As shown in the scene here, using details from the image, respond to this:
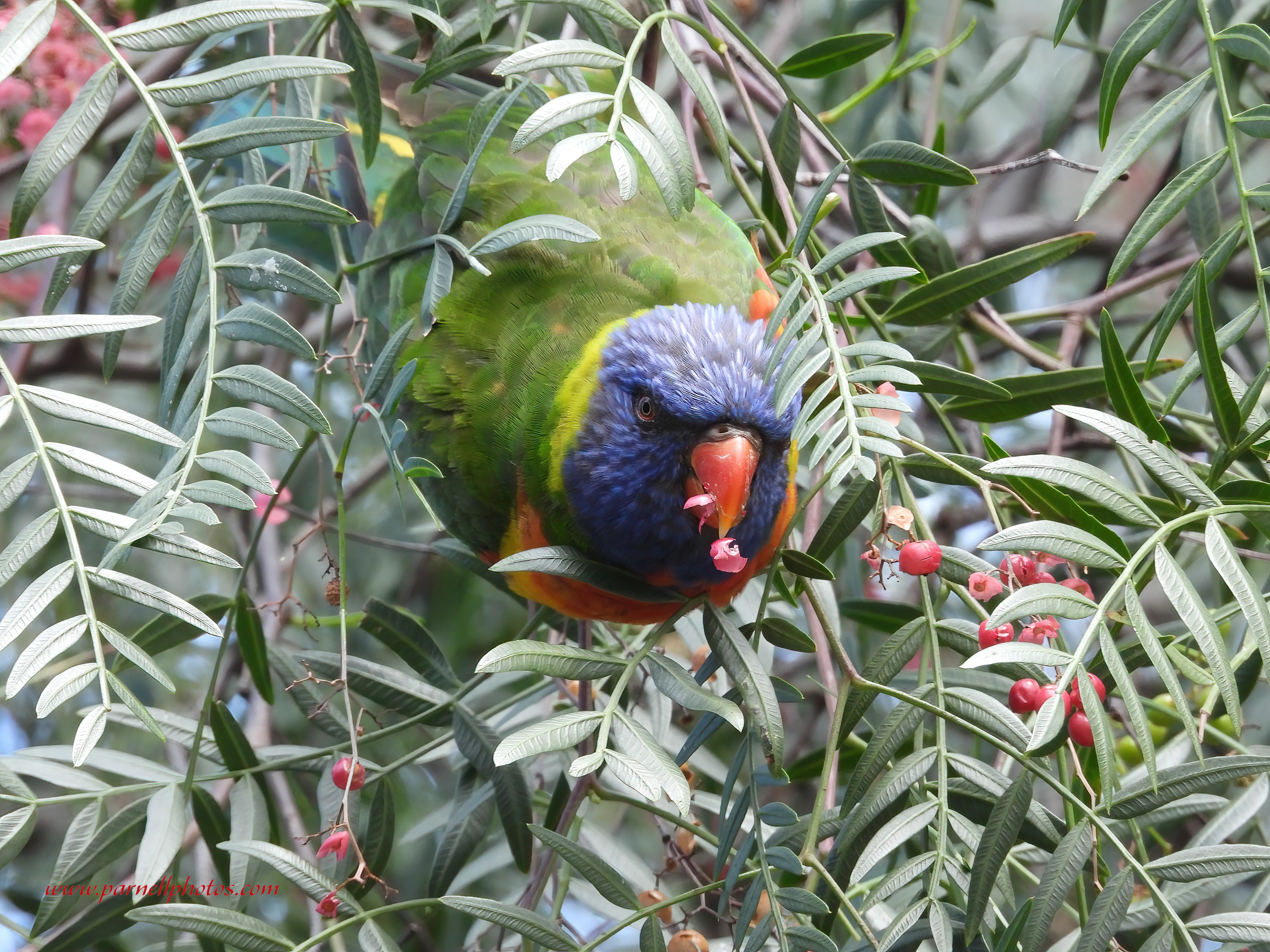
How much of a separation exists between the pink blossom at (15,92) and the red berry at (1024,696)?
1.79 m

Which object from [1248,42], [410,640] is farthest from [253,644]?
[1248,42]

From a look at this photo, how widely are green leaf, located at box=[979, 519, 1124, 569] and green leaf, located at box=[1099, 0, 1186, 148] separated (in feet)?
1.48

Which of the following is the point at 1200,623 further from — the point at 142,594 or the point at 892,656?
the point at 142,594

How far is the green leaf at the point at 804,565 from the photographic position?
0.98 metres

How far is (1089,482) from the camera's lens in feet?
2.88

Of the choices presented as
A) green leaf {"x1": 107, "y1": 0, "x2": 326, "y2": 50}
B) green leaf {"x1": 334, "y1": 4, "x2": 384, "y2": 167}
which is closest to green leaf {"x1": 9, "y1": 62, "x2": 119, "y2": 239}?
green leaf {"x1": 107, "y1": 0, "x2": 326, "y2": 50}

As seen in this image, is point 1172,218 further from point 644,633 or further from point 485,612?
point 485,612

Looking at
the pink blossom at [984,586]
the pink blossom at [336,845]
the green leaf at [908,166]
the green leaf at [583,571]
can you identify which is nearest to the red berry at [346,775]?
the pink blossom at [336,845]

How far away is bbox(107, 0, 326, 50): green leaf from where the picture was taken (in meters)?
0.93

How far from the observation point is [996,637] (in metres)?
0.91

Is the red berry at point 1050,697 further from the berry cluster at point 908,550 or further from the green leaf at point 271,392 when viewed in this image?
the green leaf at point 271,392

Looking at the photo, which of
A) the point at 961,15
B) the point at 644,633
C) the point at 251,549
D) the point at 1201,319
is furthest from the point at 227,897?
the point at 961,15

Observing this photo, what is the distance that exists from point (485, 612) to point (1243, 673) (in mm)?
1611

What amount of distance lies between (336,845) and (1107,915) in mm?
735
